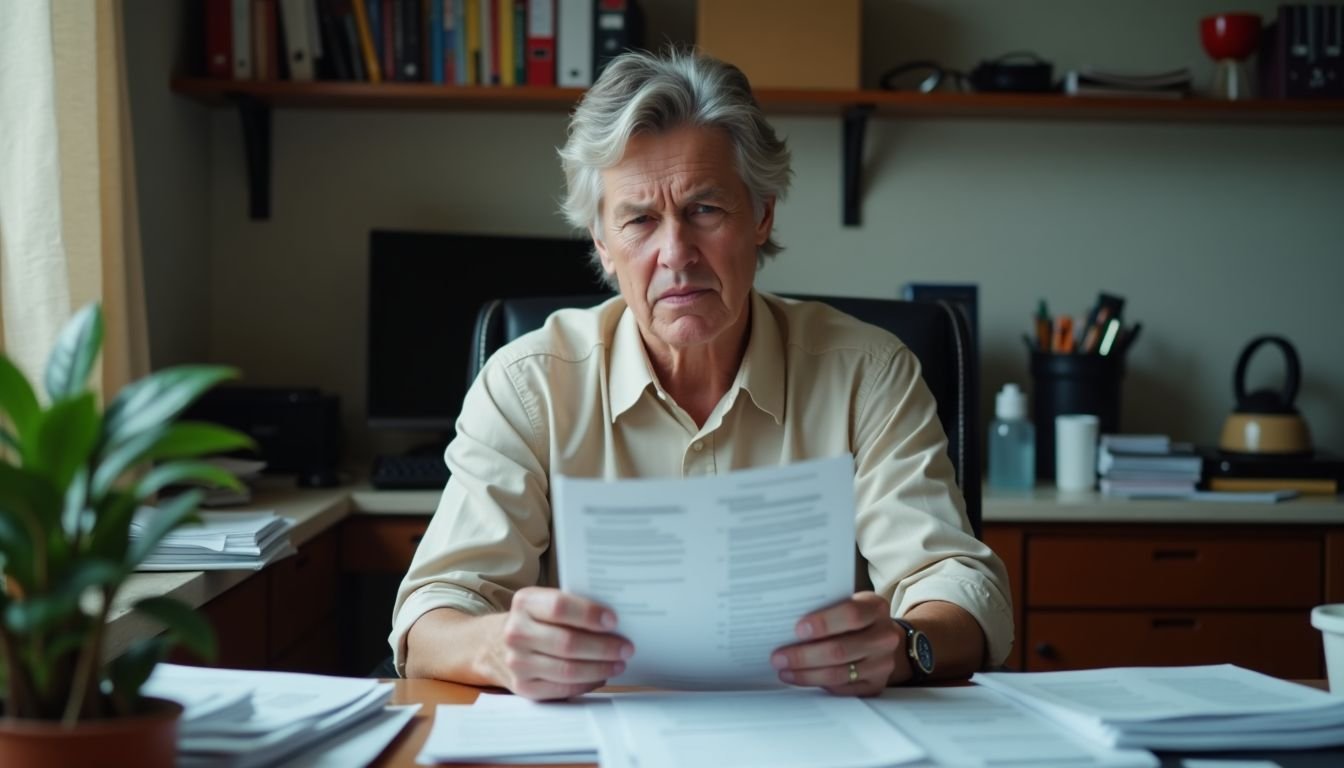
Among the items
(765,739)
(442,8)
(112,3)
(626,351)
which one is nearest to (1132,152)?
(442,8)

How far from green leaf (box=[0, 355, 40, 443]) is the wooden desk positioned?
1.12 feet

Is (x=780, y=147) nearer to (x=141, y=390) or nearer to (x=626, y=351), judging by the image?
(x=626, y=351)

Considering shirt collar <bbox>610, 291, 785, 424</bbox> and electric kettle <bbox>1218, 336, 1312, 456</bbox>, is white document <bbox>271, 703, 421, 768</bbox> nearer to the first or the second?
shirt collar <bbox>610, 291, 785, 424</bbox>

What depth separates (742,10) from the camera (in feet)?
8.48

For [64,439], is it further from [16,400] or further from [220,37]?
[220,37]

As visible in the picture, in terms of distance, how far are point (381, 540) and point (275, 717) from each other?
1.42 meters

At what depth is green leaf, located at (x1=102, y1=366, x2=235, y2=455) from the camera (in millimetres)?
728

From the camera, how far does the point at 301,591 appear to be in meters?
2.09

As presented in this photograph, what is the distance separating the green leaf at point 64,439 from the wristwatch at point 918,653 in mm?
708

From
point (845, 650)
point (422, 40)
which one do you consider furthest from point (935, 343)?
point (422, 40)

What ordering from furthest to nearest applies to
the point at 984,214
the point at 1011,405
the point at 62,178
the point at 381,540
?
the point at 984,214, the point at 1011,405, the point at 381,540, the point at 62,178

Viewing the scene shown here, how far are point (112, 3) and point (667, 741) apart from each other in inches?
63.4

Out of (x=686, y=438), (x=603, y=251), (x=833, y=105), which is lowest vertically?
(x=686, y=438)

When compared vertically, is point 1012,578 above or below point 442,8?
below
